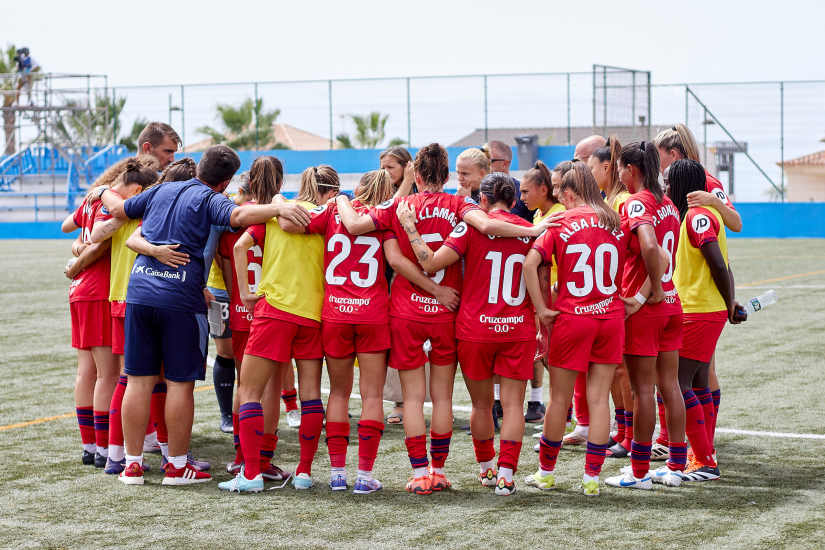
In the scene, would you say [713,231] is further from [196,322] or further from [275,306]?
[196,322]

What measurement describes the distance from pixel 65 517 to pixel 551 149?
95.5 ft

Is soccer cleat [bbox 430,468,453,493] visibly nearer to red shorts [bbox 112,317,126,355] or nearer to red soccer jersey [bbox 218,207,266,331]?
red soccer jersey [bbox 218,207,266,331]

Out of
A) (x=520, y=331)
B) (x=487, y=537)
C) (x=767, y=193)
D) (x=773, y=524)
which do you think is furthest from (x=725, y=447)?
(x=767, y=193)

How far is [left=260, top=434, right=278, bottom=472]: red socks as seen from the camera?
200 inches

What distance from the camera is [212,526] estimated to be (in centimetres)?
429

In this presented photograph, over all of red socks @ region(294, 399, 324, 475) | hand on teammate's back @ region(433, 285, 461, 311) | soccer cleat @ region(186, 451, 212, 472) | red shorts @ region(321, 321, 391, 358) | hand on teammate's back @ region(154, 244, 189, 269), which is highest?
hand on teammate's back @ region(154, 244, 189, 269)

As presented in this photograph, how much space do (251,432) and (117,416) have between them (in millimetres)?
1048

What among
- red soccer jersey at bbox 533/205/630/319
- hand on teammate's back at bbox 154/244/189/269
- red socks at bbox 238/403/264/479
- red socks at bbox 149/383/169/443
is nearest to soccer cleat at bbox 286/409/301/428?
red socks at bbox 149/383/169/443

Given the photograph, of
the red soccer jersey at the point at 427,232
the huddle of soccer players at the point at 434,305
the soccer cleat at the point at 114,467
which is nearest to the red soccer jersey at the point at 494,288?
the huddle of soccer players at the point at 434,305

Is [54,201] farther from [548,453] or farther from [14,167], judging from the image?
[548,453]

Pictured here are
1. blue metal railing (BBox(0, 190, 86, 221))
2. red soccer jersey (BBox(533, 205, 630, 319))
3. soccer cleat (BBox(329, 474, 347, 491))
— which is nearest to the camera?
red soccer jersey (BBox(533, 205, 630, 319))

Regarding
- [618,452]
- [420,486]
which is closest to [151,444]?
[420,486]

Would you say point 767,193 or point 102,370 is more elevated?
point 767,193

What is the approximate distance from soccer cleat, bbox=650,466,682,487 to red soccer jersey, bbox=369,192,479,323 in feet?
5.23
